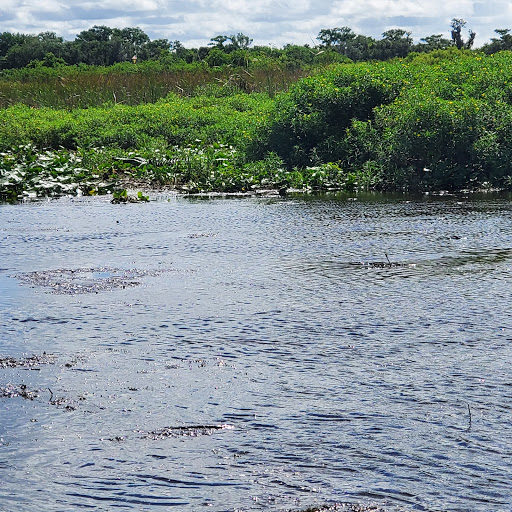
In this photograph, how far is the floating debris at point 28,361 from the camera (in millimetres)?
5852

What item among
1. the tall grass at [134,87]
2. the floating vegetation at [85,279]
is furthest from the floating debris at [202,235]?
the tall grass at [134,87]

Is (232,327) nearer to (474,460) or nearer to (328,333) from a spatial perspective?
(328,333)

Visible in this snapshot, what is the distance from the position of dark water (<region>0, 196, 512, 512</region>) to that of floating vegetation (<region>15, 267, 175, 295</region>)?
55 millimetres

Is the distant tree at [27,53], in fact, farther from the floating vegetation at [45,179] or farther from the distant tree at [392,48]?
the floating vegetation at [45,179]

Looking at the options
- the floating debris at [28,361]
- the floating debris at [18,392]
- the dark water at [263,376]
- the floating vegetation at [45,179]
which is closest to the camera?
the dark water at [263,376]

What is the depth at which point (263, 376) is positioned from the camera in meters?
5.52

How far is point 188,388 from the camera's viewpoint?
532 cm

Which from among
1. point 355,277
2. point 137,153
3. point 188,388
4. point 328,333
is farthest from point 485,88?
point 188,388

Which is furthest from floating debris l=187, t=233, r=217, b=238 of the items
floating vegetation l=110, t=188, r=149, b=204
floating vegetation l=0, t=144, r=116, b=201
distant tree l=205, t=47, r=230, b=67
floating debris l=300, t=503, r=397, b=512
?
distant tree l=205, t=47, r=230, b=67

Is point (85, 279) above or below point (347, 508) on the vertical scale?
above

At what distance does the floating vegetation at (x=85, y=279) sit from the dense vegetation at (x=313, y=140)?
357 inches

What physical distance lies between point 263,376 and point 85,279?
386 centimetres

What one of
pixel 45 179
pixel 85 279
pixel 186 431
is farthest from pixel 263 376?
pixel 45 179

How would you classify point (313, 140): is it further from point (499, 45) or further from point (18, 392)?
point (499, 45)
